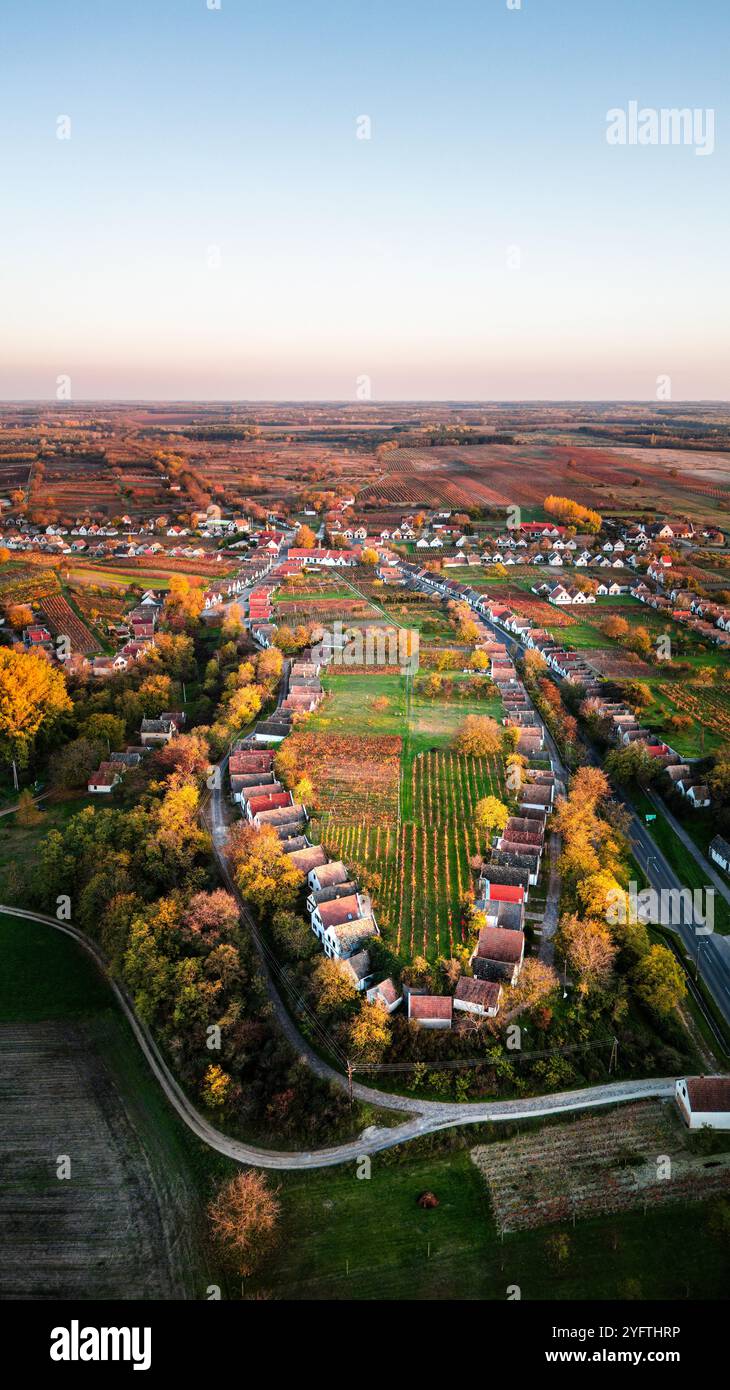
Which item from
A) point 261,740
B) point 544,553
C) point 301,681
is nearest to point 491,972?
point 261,740

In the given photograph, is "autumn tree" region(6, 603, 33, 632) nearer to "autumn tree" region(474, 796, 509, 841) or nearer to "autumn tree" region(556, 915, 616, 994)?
"autumn tree" region(474, 796, 509, 841)

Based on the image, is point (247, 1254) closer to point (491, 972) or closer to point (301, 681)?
point (491, 972)

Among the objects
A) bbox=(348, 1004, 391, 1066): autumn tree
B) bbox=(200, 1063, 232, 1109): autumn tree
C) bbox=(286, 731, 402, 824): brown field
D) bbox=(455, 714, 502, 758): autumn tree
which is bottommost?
bbox=(200, 1063, 232, 1109): autumn tree

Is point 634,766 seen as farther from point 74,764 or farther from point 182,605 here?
point 182,605

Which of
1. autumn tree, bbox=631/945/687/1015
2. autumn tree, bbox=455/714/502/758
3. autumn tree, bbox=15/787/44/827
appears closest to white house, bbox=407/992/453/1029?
autumn tree, bbox=631/945/687/1015

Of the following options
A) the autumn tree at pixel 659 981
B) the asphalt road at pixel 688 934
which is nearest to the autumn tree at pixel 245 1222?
the autumn tree at pixel 659 981

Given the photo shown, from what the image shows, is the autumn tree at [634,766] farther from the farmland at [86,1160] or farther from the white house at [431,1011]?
the farmland at [86,1160]

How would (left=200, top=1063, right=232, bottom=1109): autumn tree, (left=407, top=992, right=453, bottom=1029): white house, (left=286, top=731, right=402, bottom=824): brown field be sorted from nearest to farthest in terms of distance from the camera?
(left=200, top=1063, right=232, bottom=1109): autumn tree
(left=407, top=992, right=453, bottom=1029): white house
(left=286, top=731, right=402, bottom=824): brown field
